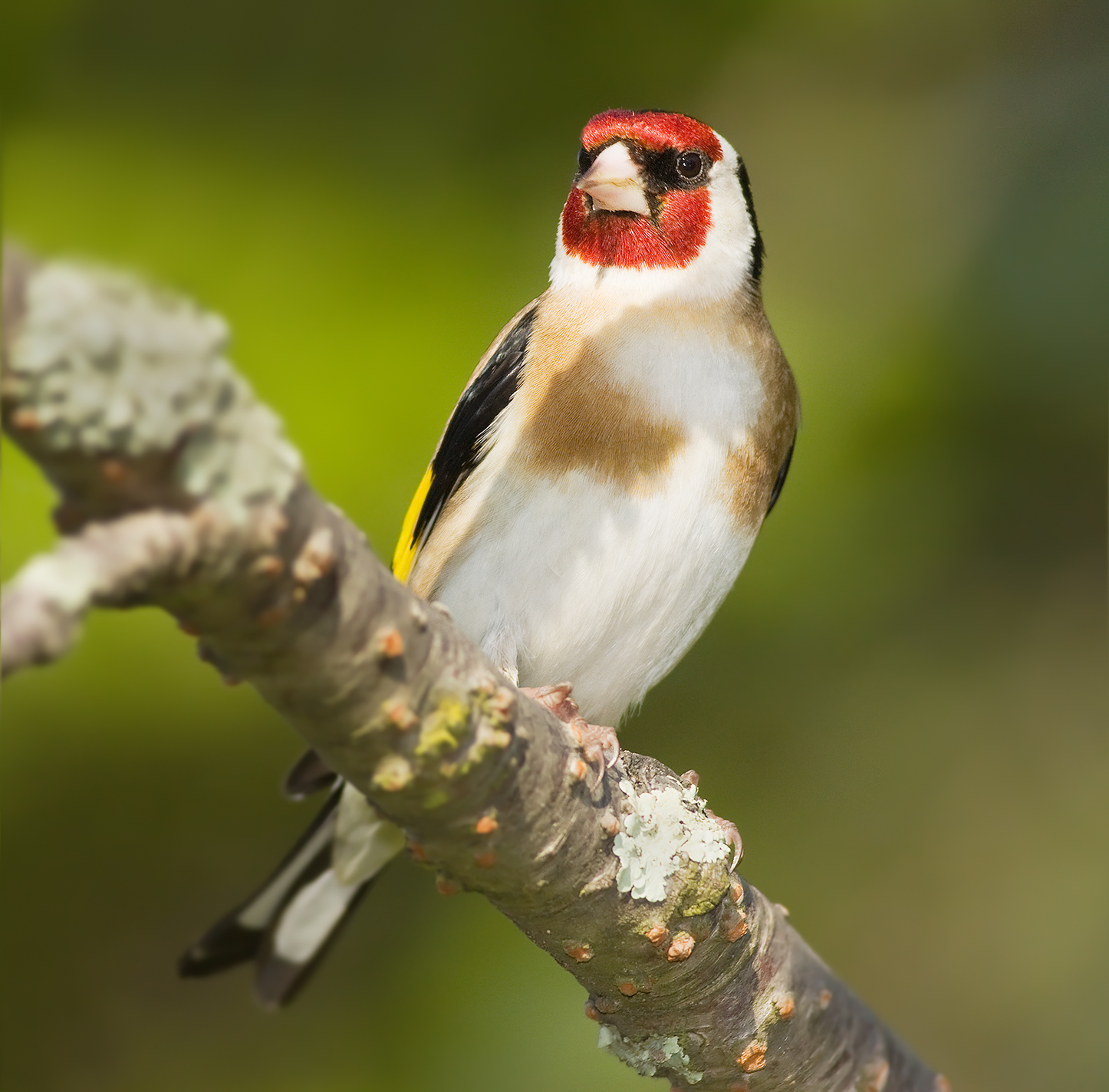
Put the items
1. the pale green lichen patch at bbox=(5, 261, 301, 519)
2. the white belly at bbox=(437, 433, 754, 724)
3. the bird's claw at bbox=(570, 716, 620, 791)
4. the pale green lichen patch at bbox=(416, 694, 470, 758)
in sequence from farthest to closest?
the white belly at bbox=(437, 433, 754, 724), the bird's claw at bbox=(570, 716, 620, 791), the pale green lichen patch at bbox=(416, 694, 470, 758), the pale green lichen patch at bbox=(5, 261, 301, 519)

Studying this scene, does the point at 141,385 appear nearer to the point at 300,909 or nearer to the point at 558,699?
the point at 558,699

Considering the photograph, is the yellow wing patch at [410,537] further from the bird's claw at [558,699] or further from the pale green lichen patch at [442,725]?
the pale green lichen patch at [442,725]

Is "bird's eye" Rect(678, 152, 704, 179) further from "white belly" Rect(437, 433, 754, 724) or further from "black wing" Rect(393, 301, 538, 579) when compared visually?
"white belly" Rect(437, 433, 754, 724)

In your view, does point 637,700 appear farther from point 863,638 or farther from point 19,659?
point 19,659

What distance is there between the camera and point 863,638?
3.03 m

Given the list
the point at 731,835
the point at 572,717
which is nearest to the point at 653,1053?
the point at 731,835

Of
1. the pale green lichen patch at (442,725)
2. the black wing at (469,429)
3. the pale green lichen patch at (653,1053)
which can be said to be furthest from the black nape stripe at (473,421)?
the pale green lichen patch at (442,725)

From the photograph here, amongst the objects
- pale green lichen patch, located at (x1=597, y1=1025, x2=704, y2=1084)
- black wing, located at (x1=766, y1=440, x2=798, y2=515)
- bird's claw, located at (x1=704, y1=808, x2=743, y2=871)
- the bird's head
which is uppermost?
the bird's head

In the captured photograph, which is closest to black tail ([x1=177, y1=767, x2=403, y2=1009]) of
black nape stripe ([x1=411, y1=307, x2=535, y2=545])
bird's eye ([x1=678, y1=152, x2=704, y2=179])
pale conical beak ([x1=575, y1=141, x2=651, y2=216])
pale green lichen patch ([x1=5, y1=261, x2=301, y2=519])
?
black nape stripe ([x1=411, y1=307, x2=535, y2=545])

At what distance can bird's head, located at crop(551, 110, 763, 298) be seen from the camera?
237 cm

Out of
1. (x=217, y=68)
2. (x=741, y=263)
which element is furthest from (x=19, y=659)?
(x=741, y=263)

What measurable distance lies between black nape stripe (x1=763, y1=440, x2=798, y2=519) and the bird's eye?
1.77 ft

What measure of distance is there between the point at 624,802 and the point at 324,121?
4.59 ft

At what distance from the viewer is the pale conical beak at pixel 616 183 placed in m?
2.34
